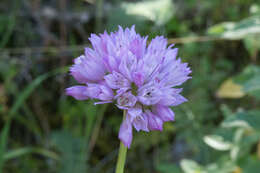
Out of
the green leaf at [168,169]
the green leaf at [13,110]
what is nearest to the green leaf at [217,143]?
the green leaf at [168,169]

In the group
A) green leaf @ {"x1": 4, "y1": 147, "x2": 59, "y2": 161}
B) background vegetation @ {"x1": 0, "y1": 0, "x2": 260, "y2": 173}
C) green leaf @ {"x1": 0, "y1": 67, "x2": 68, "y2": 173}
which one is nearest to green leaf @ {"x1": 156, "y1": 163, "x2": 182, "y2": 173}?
background vegetation @ {"x1": 0, "y1": 0, "x2": 260, "y2": 173}

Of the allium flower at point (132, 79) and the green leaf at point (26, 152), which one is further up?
the allium flower at point (132, 79)

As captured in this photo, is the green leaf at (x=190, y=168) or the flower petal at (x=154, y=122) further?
the green leaf at (x=190, y=168)

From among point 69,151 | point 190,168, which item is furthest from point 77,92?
point 69,151

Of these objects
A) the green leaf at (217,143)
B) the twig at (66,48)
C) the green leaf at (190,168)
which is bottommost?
the green leaf at (190,168)

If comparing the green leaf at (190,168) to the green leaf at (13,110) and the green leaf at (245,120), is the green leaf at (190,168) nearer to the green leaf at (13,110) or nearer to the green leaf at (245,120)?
the green leaf at (245,120)

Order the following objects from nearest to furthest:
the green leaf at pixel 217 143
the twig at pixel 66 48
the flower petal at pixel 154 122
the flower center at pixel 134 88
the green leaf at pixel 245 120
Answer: the flower petal at pixel 154 122, the flower center at pixel 134 88, the green leaf at pixel 245 120, the green leaf at pixel 217 143, the twig at pixel 66 48
